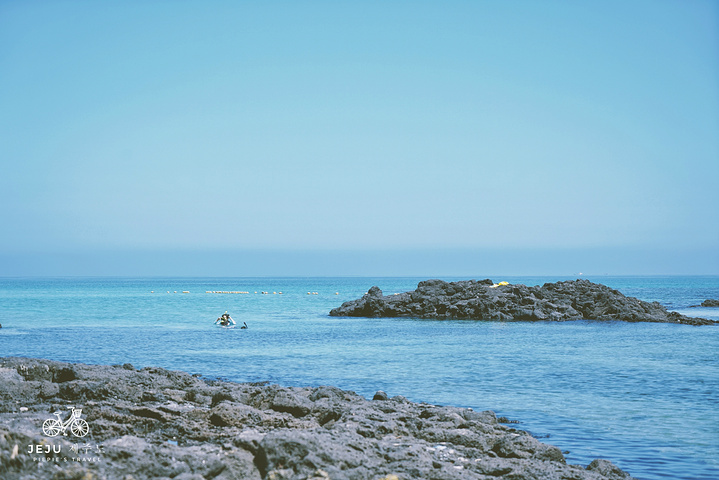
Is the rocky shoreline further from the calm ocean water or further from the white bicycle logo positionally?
the calm ocean water

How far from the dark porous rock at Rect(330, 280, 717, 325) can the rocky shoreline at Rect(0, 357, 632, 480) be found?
42.4 metres

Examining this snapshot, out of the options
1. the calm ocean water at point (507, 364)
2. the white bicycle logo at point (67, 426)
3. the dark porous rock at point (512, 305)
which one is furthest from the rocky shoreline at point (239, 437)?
the dark porous rock at point (512, 305)

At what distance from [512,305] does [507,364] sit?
108 ft

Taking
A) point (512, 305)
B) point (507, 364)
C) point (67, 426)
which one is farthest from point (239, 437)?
point (512, 305)

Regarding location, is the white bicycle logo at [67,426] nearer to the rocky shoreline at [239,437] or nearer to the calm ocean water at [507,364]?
the rocky shoreline at [239,437]

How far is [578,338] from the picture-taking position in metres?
38.5

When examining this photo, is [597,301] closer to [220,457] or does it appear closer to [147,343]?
[147,343]

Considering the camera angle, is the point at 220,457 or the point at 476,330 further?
the point at 476,330

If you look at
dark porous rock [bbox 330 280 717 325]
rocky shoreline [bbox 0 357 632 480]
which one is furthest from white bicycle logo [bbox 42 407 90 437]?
dark porous rock [bbox 330 280 717 325]

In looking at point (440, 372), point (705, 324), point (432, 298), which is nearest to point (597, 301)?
point (705, 324)

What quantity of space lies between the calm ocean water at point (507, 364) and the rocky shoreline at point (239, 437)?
237 cm

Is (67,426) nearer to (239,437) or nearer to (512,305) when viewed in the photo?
(239,437)

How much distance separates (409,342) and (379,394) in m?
19.6

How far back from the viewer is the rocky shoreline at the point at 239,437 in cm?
786
